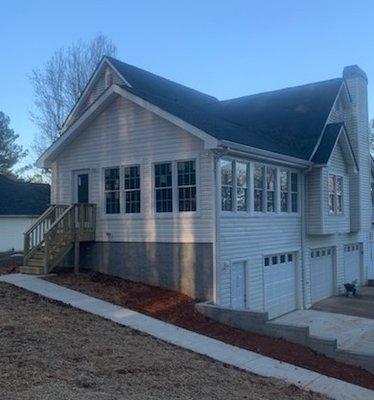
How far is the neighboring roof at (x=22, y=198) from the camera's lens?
35.8 meters

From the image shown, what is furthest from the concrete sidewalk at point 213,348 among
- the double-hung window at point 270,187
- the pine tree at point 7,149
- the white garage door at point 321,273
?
the pine tree at point 7,149

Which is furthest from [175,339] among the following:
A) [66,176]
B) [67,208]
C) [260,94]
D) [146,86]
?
[260,94]

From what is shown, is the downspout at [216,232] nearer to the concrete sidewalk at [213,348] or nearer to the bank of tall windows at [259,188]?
the bank of tall windows at [259,188]

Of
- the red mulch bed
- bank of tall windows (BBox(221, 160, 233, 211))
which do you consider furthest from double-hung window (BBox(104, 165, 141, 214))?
bank of tall windows (BBox(221, 160, 233, 211))

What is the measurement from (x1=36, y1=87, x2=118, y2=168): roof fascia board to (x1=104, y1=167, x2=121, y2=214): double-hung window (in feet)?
5.76

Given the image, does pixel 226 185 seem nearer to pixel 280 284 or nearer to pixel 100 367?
pixel 280 284

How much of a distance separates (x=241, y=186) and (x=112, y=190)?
428cm

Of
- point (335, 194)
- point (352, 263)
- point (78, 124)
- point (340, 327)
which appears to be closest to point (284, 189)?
point (335, 194)

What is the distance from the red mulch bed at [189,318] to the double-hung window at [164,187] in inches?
95.6

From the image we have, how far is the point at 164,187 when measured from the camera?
1549cm

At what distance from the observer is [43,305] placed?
39.1ft

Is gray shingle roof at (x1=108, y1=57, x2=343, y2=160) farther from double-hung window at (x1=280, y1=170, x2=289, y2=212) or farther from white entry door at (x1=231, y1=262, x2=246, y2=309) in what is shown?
white entry door at (x1=231, y1=262, x2=246, y2=309)

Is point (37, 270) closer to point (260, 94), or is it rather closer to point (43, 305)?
point (43, 305)

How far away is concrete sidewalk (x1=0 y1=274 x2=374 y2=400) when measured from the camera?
9.34 metres
